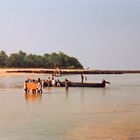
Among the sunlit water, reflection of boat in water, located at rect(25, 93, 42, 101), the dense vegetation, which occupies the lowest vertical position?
the sunlit water

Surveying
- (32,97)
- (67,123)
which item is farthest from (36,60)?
(67,123)

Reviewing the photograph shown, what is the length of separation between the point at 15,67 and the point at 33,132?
142016 millimetres

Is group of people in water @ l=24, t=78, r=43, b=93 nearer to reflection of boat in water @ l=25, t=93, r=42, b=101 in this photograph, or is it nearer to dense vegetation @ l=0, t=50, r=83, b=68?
reflection of boat in water @ l=25, t=93, r=42, b=101

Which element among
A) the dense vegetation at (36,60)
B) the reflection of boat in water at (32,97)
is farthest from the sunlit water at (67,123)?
the dense vegetation at (36,60)

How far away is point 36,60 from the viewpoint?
17088 cm

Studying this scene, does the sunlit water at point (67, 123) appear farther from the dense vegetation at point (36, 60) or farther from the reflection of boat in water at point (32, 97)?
the dense vegetation at point (36, 60)

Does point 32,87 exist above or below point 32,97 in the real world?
above

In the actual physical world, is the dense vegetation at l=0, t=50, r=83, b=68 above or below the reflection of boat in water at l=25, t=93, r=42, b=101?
above

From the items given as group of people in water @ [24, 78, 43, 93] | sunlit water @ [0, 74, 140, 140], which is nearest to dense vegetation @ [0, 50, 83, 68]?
A: group of people in water @ [24, 78, 43, 93]

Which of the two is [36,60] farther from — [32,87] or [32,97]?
[32,97]

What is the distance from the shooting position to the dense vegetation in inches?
6211

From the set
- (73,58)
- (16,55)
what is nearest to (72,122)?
(16,55)

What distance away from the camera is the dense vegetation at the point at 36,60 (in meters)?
158

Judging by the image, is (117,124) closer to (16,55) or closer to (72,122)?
(72,122)
